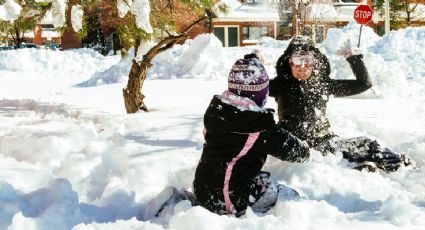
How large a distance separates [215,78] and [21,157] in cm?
1061

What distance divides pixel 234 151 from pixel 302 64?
1.54 meters

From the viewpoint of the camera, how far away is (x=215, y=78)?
49.0 feet

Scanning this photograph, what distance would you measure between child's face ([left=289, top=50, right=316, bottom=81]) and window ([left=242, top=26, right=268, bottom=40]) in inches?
1357

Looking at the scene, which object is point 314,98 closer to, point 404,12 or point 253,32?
point 253,32

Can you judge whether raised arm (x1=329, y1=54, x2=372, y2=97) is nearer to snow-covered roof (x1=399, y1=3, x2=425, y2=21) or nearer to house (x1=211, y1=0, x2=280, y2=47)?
house (x1=211, y1=0, x2=280, y2=47)

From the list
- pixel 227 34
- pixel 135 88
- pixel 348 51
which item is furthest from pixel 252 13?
pixel 348 51

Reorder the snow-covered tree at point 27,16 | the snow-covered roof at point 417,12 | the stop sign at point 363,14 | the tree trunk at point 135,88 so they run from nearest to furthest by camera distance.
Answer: the snow-covered tree at point 27,16 → the tree trunk at point 135,88 → the stop sign at point 363,14 → the snow-covered roof at point 417,12

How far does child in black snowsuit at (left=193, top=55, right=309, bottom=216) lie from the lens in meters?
2.89

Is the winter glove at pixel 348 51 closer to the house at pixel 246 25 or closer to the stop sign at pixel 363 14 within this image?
the stop sign at pixel 363 14

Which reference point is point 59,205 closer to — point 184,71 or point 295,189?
point 295,189

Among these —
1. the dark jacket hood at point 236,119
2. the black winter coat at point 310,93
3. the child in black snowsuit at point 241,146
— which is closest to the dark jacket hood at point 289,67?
the black winter coat at point 310,93

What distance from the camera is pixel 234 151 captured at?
2971mm

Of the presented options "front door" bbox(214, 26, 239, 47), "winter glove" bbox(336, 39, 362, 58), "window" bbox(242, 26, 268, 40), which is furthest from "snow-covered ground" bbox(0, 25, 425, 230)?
"window" bbox(242, 26, 268, 40)

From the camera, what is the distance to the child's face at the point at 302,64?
13.6 feet
